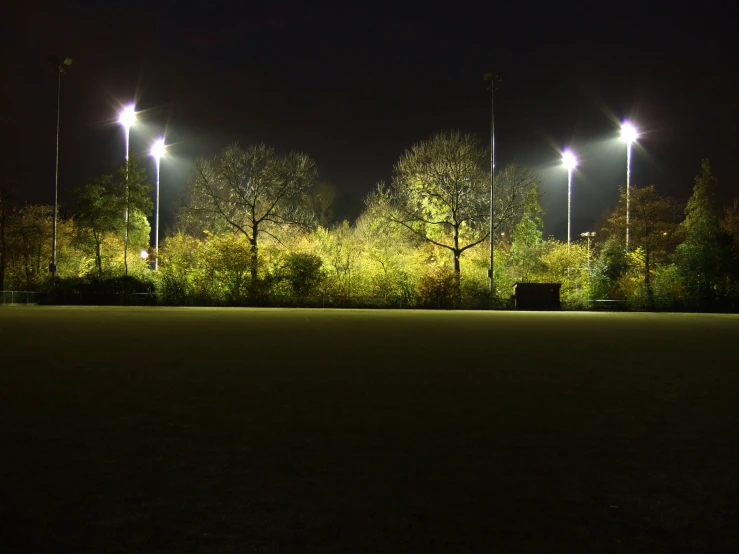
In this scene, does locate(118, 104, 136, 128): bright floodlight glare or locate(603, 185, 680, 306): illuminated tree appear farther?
locate(118, 104, 136, 128): bright floodlight glare

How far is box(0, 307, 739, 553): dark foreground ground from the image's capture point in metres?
3.80

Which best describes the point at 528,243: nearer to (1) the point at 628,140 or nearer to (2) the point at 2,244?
(1) the point at 628,140

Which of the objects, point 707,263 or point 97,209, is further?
point 97,209

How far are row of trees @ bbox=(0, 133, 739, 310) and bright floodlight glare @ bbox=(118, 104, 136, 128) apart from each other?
3621 mm

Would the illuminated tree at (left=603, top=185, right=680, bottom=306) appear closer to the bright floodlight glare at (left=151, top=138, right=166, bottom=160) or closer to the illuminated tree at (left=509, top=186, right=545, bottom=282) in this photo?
the illuminated tree at (left=509, top=186, right=545, bottom=282)

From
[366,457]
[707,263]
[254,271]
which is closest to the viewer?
[366,457]

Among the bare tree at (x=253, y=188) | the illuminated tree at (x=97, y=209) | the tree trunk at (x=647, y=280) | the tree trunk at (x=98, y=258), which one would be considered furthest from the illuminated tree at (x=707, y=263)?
the illuminated tree at (x=97, y=209)

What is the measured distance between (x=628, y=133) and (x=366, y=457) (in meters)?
46.4

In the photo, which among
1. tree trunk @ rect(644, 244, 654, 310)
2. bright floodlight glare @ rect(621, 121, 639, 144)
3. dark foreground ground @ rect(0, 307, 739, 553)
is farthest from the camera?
bright floodlight glare @ rect(621, 121, 639, 144)

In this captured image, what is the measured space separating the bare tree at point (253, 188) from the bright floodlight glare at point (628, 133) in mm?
22623

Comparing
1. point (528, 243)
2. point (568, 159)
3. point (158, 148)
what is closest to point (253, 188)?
point (158, 148)

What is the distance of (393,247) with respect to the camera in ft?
147

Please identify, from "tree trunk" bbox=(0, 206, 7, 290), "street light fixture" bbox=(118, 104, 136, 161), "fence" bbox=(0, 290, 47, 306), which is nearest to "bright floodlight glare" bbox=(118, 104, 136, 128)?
"street light fixture" bbox=(118, 104, 136, 161)

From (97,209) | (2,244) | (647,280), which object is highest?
(97,209)
